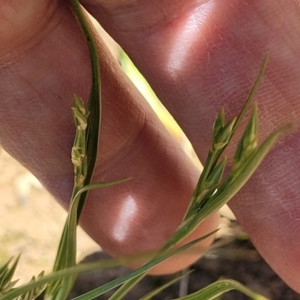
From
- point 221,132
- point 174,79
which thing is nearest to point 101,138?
point 174,79

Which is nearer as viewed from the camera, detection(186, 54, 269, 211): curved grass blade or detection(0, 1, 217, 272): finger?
detection(186, 54, 269, 211): curved grass blade

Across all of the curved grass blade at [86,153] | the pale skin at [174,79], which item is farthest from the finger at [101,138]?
the curved grass blade at [86,153]

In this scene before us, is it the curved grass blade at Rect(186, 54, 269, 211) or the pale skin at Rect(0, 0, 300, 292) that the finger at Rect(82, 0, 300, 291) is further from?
the curved grass blade at Rect(186, 54, 269, 211)

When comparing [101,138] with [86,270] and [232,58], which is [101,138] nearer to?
[232,58]

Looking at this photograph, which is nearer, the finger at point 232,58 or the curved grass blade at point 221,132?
the curved grass blade at point 221,132

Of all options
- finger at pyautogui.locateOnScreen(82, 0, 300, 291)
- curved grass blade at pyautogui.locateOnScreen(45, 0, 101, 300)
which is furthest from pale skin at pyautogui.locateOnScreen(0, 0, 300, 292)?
curved grass blade at pyautogui.locateOnScreen(45, 0, 101, 300)

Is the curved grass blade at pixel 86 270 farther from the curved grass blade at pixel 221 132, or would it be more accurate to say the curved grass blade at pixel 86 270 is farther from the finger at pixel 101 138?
the finger at pixel 101 138

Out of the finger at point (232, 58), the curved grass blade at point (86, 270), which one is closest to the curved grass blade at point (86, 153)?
the curved grass blade at point (86, 270)

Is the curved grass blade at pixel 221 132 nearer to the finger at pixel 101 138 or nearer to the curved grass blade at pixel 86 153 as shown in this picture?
the curved grass blade at pixel 86 153
